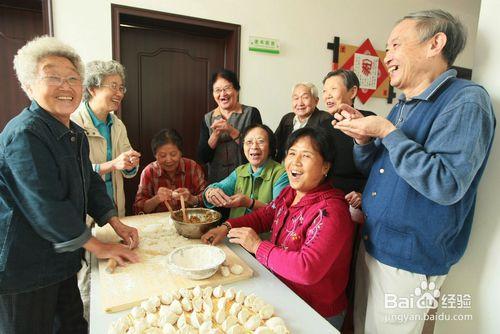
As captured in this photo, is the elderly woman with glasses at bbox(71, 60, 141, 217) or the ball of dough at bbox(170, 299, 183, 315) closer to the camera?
the ball of dough at bbox(170, 299, 183, 315)

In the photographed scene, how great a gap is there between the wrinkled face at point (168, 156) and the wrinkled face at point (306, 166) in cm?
96

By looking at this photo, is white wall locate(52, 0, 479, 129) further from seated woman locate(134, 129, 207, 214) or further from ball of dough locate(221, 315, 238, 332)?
ball of dough locate(221, 315, 238, 332)

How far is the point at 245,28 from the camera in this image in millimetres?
2889

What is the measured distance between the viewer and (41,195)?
96 cm

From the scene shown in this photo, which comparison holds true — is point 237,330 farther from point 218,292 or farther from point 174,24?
point 174,24

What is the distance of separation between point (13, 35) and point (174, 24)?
1.22m

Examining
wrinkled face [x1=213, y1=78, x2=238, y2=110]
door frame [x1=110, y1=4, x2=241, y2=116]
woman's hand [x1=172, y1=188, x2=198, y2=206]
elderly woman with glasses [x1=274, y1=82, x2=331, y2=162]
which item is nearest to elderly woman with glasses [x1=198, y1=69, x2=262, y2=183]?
wrinkled face [x1=213, y1=78, x2=238, y2=110]

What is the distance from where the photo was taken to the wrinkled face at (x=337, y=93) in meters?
1.70

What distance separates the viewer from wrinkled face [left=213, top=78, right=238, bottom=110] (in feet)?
7.07

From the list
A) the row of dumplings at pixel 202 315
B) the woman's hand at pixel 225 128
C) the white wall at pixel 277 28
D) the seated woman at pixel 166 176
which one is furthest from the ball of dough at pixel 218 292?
the white wall at pixel 277 28

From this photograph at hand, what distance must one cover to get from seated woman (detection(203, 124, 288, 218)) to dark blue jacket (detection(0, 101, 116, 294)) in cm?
72

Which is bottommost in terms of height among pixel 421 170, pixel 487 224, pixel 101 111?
pixel 487 224

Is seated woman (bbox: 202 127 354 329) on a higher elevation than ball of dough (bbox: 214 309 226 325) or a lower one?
higher

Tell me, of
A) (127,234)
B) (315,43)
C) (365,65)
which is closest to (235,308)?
(127,234)
